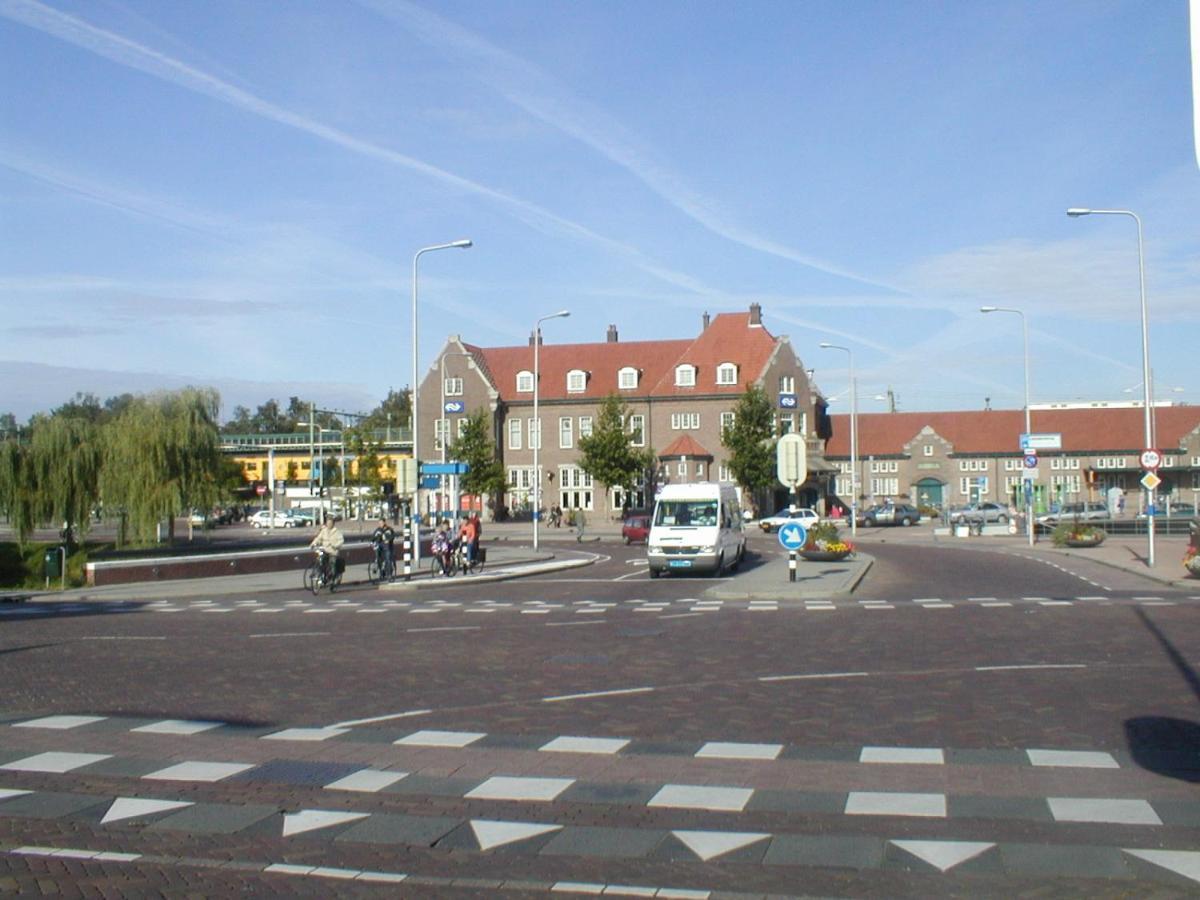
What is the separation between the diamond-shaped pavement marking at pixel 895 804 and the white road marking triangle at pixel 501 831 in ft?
6.73

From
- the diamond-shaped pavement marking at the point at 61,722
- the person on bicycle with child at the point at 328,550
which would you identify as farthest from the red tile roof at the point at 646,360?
the diamond-shaped pavement marking at the point at 61,722

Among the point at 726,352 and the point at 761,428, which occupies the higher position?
the point at 726,352

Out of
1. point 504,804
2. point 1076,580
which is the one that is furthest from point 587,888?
point 1076,580

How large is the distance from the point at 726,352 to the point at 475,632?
69.3 metres

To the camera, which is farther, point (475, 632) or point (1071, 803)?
point (475, 632)

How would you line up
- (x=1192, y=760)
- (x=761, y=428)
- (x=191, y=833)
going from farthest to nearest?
(x=761, y=428) < (x=1192, y=760) < (x=191, y=833)

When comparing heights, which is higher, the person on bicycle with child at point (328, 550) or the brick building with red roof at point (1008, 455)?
the brick building with red roof at point (1008, 455)

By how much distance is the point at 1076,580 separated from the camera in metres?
30.3

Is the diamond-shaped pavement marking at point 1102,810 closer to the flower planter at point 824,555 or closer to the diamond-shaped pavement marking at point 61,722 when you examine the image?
the diamond-shaped pavement marking at point 61,722

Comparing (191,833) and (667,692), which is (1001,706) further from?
(191,833)

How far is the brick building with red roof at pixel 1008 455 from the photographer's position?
3834 inches

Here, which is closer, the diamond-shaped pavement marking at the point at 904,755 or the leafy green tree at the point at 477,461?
the diamond-shaped pavement marking at the point at 904,755

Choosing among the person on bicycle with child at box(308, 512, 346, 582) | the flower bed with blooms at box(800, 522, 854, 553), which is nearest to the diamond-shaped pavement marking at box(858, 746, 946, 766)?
the person on bicycle with child at box(308, 512, 346, 582)

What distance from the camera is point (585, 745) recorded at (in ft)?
33.8
